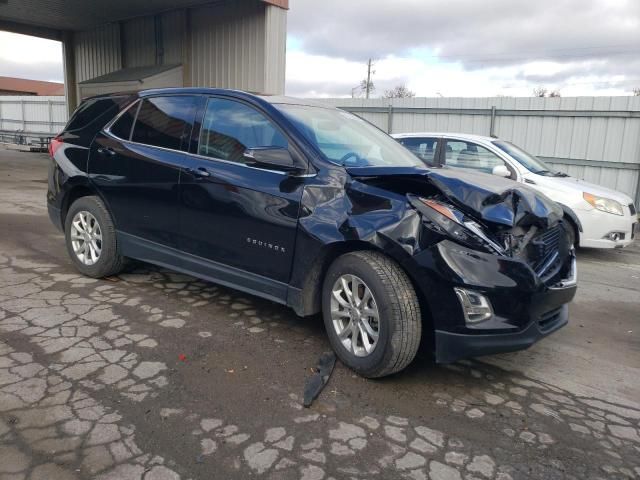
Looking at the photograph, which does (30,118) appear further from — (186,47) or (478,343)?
(478,343)

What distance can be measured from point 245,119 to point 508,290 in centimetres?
226

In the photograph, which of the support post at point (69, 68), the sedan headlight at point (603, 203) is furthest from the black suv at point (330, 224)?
the support post at point (69, 68)

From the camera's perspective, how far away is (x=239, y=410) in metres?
2.85

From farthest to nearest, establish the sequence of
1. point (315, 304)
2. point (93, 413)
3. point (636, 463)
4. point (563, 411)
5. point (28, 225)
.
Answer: point (28, 225)
point (315, 304)
point (563, 411)
point (93, 413)
point (636, 463)

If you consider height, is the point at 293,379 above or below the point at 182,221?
below

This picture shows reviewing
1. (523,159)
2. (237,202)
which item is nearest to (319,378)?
(237,202)

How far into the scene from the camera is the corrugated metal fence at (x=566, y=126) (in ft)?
34.3

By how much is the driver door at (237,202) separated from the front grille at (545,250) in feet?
4.96

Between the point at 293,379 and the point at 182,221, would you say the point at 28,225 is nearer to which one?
the point at 182,221

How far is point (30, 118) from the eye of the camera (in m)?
29.0

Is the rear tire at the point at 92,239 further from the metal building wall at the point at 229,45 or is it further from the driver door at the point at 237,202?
the metal building wall at the point at 229,45

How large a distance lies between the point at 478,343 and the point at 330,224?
1.13 m

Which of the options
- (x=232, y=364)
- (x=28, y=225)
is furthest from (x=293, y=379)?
(x=28, y=225)

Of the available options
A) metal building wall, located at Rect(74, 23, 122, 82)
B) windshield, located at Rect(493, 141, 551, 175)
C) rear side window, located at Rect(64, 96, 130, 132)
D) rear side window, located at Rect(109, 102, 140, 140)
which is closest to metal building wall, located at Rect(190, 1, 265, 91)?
metal building wall, located at Rect(74, 23, 122, 82)
